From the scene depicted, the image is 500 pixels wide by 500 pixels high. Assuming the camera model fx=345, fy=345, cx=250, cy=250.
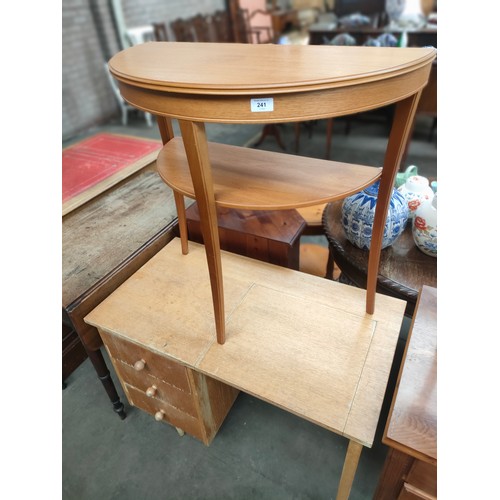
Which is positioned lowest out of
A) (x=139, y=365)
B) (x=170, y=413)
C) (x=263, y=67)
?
(x=170, y=413)

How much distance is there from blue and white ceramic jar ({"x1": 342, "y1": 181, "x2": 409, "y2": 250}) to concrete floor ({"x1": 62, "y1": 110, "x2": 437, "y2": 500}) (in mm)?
631

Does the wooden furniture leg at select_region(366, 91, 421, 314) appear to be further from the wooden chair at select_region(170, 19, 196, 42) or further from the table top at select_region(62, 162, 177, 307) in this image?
the wooden chair at select_region(170, 19, 196, 42)

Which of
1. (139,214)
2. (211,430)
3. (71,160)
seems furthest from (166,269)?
(71,160)

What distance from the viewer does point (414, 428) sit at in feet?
2.24

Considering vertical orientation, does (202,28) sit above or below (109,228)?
above

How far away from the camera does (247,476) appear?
3.75ft

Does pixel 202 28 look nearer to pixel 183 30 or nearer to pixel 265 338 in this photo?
pixel 183 30

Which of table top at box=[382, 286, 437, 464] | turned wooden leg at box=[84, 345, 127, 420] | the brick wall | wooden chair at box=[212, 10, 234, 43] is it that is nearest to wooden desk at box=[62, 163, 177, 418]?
turned wooden leg at box=[84, 345, 127, 420]

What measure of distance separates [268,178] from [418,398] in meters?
0.61

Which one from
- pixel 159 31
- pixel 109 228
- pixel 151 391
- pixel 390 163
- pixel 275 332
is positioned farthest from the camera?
pixel 159 31

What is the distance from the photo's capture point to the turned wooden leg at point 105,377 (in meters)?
1.11

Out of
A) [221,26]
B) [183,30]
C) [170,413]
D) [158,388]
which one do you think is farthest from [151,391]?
[221,26]

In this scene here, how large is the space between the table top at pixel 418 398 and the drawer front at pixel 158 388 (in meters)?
0.58

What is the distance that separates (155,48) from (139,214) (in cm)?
66
